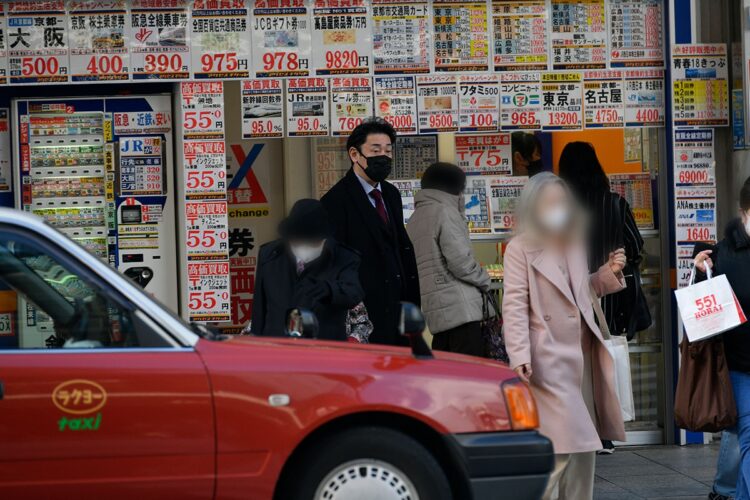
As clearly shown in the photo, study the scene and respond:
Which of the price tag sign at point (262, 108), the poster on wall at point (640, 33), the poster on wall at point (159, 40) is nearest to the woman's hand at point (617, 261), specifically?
the poster on wall at point (640, 33)

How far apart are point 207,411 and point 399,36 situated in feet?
15.5

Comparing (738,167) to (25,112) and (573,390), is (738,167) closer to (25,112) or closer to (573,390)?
(573,390)

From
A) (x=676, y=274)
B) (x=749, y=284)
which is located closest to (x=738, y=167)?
(x=676, y=274)

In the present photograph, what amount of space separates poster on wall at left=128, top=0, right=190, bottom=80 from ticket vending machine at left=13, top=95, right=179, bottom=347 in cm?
31

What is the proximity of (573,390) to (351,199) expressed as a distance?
207 centimetres

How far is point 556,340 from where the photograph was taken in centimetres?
686

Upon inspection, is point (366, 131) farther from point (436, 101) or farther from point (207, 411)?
point (207, 411)

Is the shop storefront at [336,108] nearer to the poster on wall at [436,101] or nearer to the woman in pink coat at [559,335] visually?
the poster on wall at [436,101]

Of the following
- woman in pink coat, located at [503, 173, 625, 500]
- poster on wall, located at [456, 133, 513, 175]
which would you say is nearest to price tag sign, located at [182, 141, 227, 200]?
poster on wall, located at [456, 133, 513, 175]

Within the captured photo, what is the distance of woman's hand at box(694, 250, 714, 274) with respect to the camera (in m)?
7.19

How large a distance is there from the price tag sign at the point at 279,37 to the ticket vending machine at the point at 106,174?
77 centimetres

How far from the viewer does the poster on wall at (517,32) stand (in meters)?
9.68

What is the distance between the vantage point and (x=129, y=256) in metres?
9.74

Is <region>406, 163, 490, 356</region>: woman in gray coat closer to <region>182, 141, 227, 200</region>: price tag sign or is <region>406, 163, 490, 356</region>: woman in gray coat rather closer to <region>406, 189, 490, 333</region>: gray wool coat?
<region>406, 189, 490, 333</region>: gray wool coat
